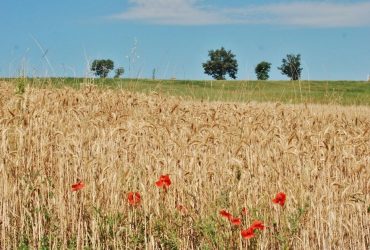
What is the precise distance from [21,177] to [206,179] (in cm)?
179

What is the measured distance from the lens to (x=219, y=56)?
113 meters

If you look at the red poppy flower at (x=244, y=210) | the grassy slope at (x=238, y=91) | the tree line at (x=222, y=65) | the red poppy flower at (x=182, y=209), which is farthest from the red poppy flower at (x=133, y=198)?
the tree line at (x=222, y=65)

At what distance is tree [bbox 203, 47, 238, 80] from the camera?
108688 millimetres

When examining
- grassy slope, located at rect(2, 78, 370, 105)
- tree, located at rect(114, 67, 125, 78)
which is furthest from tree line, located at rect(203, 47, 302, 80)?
tree, located at rect(114, 67, 125, 78)

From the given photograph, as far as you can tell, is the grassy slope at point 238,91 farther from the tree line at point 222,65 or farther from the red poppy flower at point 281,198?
the tree line at point 222,65

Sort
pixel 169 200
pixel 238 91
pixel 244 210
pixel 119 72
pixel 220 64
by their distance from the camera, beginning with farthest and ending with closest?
pixel 220 64 → pixel 238 91 → pixel 119 72 → pixel 169 200 → pixel 244 210

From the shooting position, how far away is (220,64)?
110812 millimetres

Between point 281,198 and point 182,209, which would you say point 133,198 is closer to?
point 182,209

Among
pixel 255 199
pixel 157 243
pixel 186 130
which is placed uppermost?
pixel 186 130

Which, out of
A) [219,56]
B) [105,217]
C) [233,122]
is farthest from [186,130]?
[219,56]

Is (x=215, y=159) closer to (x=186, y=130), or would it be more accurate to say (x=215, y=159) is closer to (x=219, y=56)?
(x=186, y=130)

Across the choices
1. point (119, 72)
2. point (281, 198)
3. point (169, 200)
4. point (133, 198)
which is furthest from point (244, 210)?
point (119, 72)

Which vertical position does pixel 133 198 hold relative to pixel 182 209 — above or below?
above

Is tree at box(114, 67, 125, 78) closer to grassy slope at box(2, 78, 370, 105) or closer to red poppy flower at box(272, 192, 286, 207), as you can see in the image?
grassy slope at box(2, 78, 370, 105)
